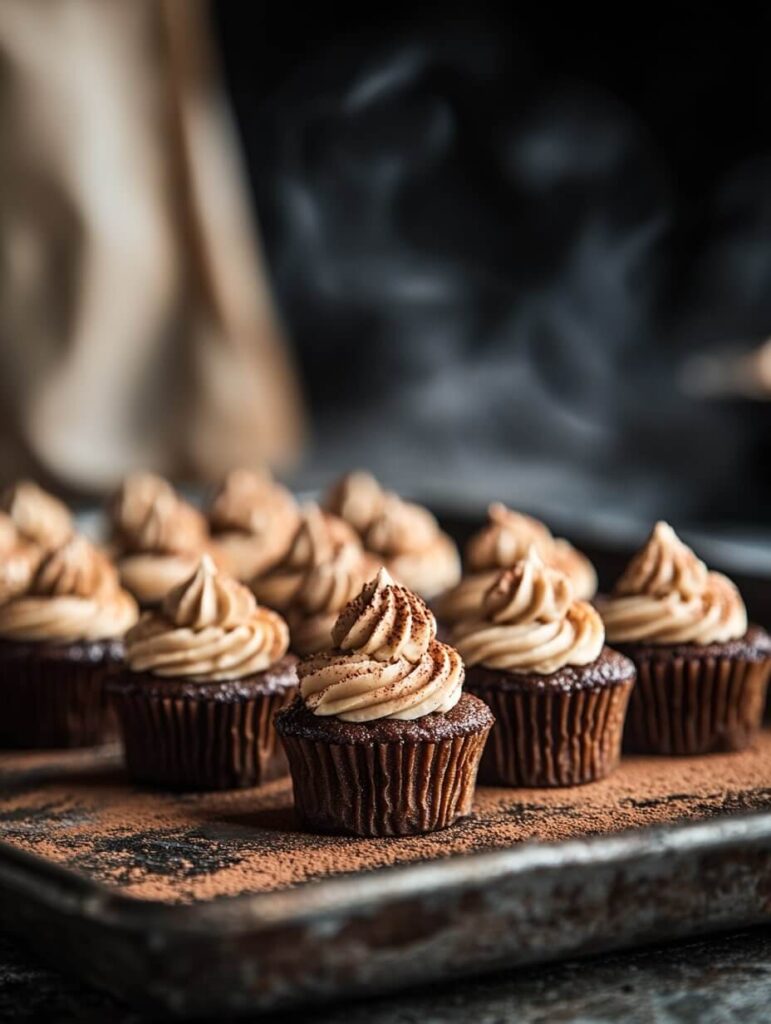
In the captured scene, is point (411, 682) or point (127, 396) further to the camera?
point (127, 396)

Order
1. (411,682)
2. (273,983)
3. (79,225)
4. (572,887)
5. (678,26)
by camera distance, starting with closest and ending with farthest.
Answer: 1. (273,983)
2. (572,887)
3. (411,682)
4. (79,225)
5. (678,26)

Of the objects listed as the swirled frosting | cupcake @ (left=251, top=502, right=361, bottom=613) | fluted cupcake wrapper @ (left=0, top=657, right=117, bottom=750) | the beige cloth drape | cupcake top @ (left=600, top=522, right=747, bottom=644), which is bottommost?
fluted cupcake wrapper @ (left=0, top=657, right=117, bottom=750)

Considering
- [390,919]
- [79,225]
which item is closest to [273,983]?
[390,919]

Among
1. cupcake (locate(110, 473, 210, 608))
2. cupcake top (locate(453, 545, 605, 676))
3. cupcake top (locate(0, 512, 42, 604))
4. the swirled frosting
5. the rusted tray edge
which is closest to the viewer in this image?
the rusted tray edge

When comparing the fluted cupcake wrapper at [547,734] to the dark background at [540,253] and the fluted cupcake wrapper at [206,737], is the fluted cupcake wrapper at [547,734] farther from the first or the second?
the dark background at [540,253]

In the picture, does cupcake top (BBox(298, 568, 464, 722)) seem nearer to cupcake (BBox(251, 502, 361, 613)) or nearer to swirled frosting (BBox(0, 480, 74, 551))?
cupcake (BBox(251, 502, 361, 613))

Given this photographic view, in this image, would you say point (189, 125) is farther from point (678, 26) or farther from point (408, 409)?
point (678, 26)

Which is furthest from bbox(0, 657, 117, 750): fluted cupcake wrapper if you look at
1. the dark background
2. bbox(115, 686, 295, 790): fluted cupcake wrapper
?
the dark background
